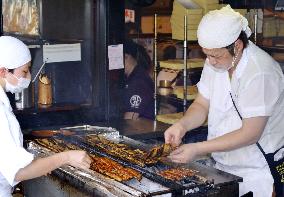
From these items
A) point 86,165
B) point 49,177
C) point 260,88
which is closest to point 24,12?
point 49,177

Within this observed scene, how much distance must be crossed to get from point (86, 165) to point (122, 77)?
8.15 feet

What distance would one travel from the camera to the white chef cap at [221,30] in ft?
11.3

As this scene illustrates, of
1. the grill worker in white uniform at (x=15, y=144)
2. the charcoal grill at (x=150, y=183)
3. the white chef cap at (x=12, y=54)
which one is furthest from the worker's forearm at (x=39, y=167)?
the white chef cap at (x=12, y=54)

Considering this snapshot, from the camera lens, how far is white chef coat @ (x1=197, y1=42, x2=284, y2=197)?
3.50 meters

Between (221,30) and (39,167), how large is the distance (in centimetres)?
148

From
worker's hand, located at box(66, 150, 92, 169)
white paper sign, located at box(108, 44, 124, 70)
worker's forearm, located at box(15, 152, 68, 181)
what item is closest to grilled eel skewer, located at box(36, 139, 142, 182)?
worker's hand, located at box(66, 150, 92, 169)

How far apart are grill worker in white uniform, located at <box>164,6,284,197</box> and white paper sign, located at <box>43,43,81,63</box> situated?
1.99m

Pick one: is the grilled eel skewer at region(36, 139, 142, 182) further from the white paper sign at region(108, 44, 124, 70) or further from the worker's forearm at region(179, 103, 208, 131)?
the white paper sign at region(108, 44, 124, 70)

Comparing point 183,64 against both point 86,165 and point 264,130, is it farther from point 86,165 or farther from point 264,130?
point 86,165

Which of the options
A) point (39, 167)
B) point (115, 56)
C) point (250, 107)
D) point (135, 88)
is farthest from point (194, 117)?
point (135, 88)

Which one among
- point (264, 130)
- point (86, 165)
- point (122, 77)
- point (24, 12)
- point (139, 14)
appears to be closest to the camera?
point (86, 165)

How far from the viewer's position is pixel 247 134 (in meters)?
3.46

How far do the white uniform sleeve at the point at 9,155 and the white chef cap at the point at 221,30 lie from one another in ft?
4.61

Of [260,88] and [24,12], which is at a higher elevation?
[24,12]
